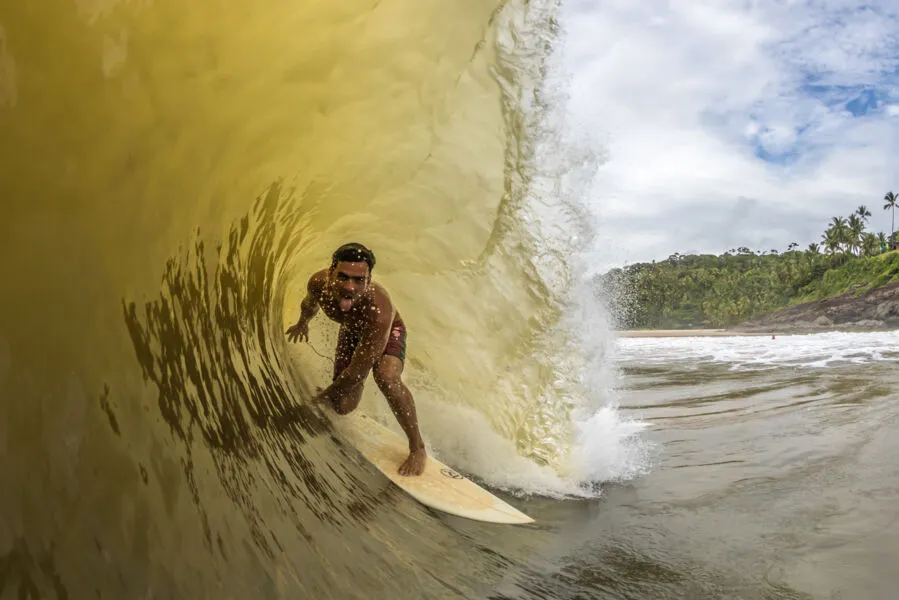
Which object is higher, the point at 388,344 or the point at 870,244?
the point at 870,244

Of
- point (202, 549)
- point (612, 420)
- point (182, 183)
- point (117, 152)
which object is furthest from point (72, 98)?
point (612, 420)

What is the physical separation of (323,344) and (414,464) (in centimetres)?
249

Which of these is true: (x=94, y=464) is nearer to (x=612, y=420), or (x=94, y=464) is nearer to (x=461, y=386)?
(x=461, y=386)

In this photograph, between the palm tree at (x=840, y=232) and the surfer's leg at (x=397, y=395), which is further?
the palm tree at (x=840, y=232)

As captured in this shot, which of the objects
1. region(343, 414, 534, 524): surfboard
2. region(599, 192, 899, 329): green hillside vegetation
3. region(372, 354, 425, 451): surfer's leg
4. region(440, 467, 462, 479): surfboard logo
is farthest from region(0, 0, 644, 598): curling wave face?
region(599, 192, 899, 329): green hillside vegetation

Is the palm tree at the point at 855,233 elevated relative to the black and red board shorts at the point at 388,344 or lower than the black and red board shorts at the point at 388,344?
elevated

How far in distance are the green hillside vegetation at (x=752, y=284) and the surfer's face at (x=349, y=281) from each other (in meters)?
68.3

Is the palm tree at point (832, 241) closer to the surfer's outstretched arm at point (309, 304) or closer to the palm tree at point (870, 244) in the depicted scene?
the palm tree at point (870, 244)

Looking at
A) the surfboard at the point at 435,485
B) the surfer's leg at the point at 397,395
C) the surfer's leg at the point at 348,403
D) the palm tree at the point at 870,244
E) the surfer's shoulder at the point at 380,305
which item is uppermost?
the palm tree at the point at 870,244

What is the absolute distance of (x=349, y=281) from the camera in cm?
312

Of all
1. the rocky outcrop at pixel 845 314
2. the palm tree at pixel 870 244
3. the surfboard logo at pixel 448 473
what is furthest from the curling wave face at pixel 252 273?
the palm tree at pixel 870 244

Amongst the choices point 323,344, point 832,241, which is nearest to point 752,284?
point 832,241

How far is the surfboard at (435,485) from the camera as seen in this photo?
326 cm

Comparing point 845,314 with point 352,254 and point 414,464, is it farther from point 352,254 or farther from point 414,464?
point 352,254
